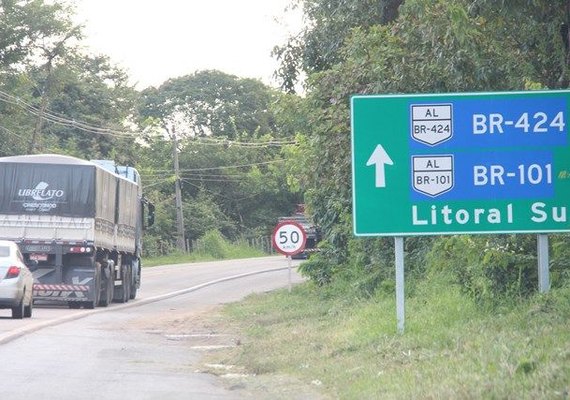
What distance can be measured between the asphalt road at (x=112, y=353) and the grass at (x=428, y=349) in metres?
0.95

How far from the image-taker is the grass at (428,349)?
968 centimetres

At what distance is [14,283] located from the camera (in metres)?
23.0

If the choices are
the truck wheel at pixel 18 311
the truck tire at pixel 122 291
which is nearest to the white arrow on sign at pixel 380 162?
the truck wheel at pixel 18 311

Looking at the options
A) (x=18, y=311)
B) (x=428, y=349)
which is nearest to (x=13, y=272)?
(x=18, y=311)

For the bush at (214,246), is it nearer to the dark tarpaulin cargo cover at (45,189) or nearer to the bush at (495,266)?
the dark tarpaulin cargo cover at (45,189)

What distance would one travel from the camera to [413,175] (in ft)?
47.3

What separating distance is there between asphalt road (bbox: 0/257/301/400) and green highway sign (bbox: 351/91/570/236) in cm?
313

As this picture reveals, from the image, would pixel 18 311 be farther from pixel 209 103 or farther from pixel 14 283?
pixel 209 103

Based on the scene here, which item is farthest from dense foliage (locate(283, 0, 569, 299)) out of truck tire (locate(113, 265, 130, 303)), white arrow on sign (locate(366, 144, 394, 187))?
truck tire (locate(113, 265, 130, 303))

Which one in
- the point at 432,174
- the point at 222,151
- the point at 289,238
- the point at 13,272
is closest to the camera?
the point at 432,174

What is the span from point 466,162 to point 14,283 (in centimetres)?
1149

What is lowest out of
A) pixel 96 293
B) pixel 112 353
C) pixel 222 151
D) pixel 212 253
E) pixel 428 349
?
pixel 112 353

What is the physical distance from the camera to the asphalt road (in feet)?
39.4

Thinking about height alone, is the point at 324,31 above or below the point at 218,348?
above
